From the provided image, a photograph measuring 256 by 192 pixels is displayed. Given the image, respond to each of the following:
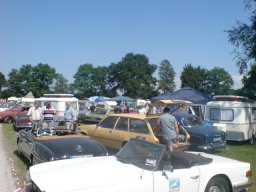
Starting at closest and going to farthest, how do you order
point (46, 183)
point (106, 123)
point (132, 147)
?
point (46, 183) < point (132, 147) < point (106, 123)

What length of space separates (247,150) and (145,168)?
10.2 meters

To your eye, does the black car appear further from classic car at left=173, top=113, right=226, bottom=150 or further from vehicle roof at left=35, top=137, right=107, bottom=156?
classic car at left=173, top=113, right=226, bottom=150

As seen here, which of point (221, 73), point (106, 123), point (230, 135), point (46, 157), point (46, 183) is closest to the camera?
point (46, 183)

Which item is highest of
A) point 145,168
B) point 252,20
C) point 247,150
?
point 252,20

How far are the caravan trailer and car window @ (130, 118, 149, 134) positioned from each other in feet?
20.1

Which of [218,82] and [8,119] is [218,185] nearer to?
[8,119]

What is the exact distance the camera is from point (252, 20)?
22547 millimetres

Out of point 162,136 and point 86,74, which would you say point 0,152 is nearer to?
point 162,136

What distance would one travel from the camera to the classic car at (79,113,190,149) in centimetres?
1096

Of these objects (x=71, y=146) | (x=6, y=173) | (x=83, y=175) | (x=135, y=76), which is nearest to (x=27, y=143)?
(x=6, y=173)

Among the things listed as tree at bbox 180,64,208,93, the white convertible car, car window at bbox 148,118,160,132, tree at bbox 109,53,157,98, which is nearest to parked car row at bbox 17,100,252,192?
the white convertible car

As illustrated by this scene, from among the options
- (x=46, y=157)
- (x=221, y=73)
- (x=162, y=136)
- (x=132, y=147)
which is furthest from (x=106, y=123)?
(x=221, y=73)

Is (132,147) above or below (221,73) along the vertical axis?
below

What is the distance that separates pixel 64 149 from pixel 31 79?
3963 inches
